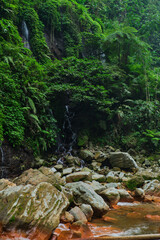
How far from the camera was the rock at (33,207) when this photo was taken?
2.47 meters

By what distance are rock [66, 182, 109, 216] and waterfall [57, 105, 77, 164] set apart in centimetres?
608

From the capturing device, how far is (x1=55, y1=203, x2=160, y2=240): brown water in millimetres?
2955

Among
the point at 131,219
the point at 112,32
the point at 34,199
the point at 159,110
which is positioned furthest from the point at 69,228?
the point at 112,32

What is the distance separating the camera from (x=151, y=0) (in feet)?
91.8

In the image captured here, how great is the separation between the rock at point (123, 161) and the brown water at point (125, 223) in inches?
164

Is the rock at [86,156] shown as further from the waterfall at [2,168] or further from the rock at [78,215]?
the rock at [78,215]

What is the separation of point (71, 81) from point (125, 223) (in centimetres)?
971

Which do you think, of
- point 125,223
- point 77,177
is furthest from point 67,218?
point 77,177

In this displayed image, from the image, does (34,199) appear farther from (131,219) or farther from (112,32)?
(112,32)

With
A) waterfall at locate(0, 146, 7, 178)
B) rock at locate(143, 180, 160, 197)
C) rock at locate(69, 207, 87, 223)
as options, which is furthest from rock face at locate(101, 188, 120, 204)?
waterfall at locate(0, 146, 7, 178)

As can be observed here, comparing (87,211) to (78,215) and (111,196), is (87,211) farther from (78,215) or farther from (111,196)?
(111,196)

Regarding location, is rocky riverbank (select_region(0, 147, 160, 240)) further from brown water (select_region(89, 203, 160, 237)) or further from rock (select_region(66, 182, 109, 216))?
brown water (select_region(89, 203, 160, 237))

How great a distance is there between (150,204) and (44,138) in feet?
19.3

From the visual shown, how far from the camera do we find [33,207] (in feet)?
8.82
